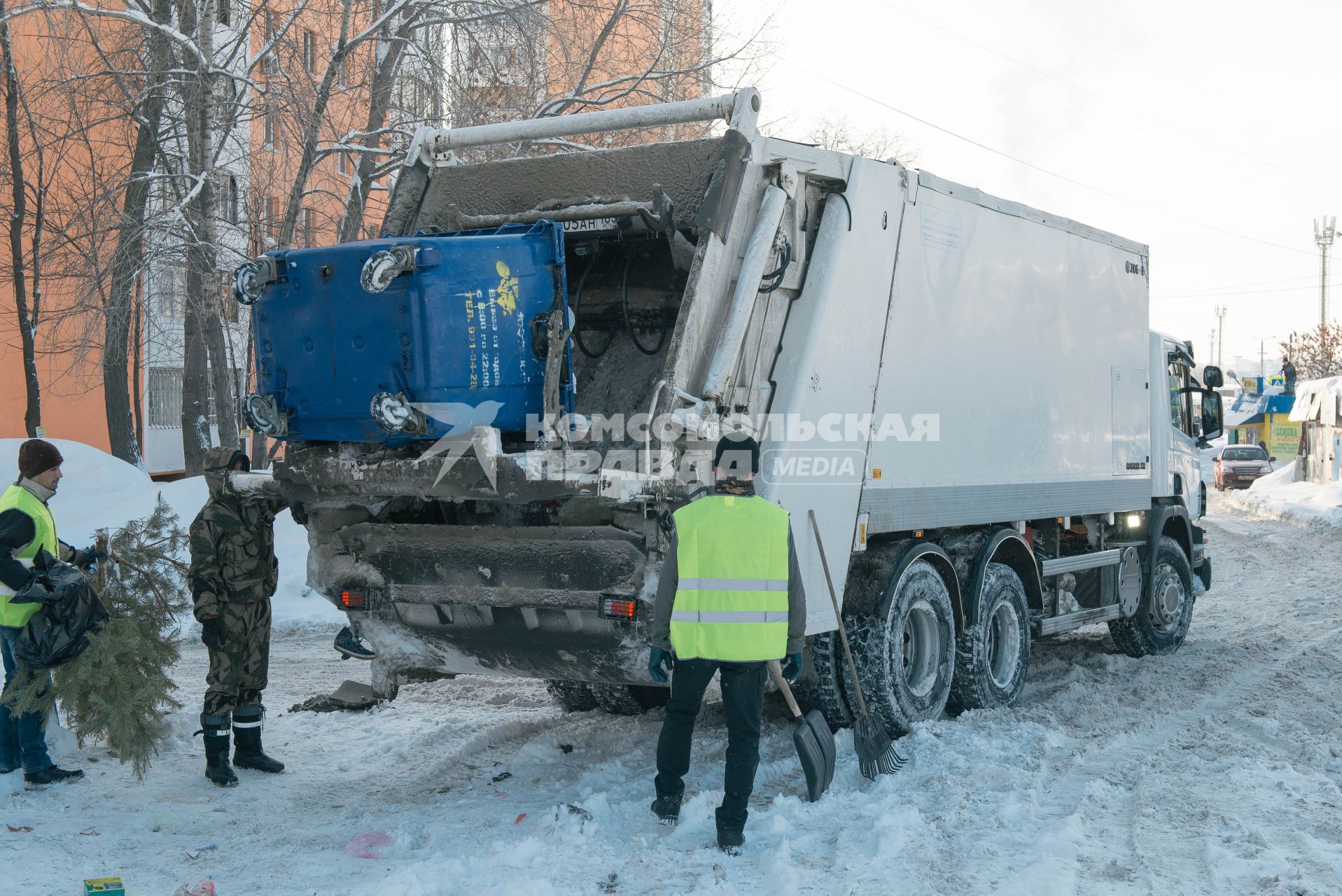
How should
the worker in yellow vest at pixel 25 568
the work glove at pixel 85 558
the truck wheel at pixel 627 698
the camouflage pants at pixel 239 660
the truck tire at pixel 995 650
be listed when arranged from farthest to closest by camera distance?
the truck wheel at pixel 627 698
the truck tire at pixel 995 650
the camouflage pants at pixel 239 660
the work glove at pixel 85 558
the worker in yellow vest at pixel 25 568

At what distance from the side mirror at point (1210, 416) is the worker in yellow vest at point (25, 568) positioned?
8309mm

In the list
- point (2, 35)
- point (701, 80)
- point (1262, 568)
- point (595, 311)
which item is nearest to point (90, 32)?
point (2, 35)

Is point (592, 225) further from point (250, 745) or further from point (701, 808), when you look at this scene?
point (250, 745)

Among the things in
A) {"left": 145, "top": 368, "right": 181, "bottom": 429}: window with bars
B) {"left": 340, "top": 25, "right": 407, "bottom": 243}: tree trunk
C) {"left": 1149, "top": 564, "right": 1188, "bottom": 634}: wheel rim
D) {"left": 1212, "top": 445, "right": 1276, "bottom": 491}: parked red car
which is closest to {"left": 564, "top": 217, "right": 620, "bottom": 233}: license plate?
{"left": 1149, "top": 564, "right": 1188, "bottom": 634}: wheel rim

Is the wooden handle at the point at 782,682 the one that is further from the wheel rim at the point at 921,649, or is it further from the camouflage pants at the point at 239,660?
the camouflage pants at the point at 239,660

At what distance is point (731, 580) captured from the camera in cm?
448

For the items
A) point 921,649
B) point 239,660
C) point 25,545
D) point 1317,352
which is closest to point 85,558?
point 25,545

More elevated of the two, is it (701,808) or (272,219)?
(272,219)

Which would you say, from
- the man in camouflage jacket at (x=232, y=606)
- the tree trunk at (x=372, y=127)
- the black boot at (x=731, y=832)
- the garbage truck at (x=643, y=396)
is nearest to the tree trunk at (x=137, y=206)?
the tree trunk at (x=372, y=127)

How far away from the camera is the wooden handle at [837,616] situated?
16.8 ft

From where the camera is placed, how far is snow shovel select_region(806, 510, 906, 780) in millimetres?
5189

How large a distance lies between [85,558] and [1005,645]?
4.97m

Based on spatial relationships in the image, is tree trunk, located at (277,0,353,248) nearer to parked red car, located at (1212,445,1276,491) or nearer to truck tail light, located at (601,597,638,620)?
truck tail light, located at (601,597,638,620)

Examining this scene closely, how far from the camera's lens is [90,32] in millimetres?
11188
